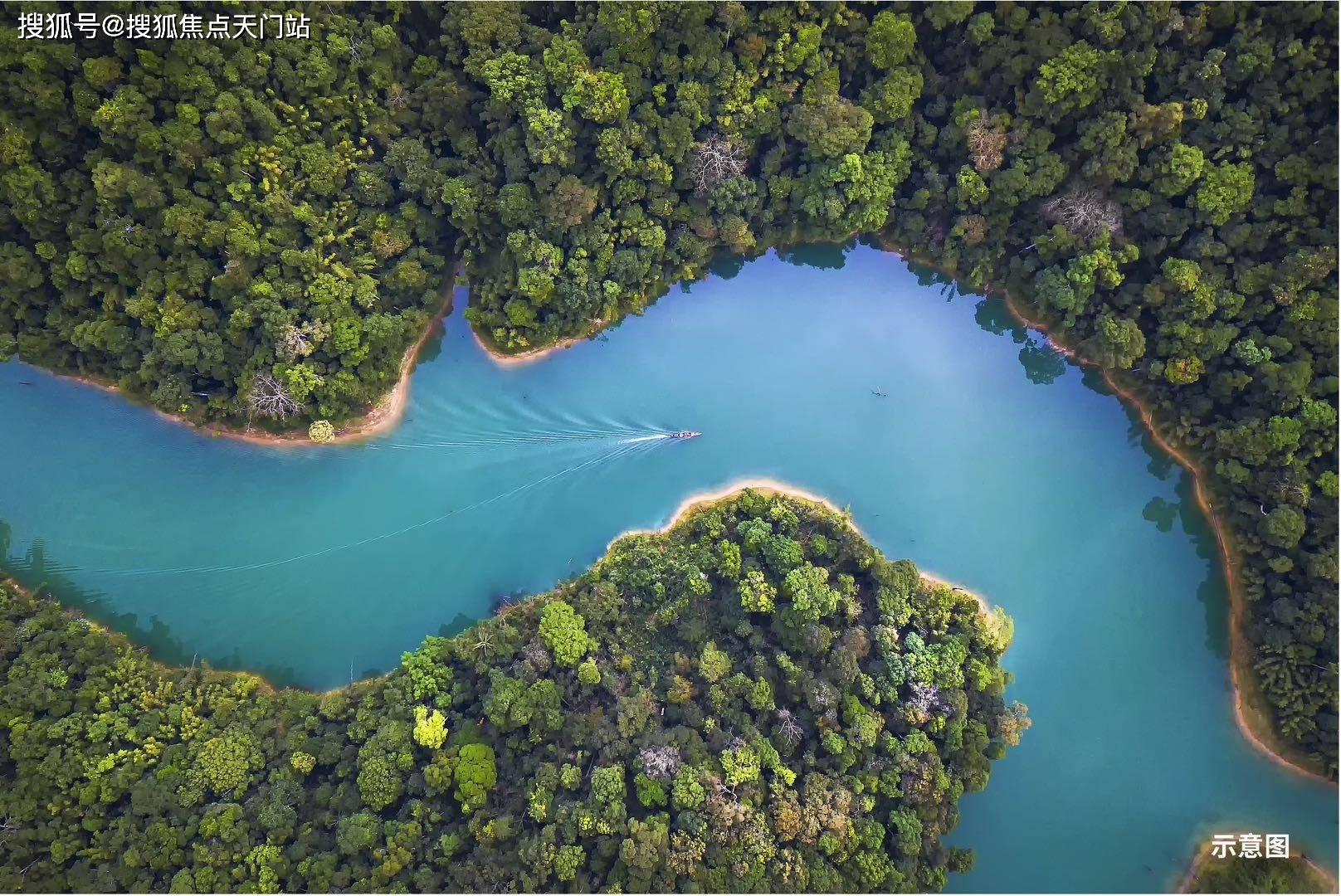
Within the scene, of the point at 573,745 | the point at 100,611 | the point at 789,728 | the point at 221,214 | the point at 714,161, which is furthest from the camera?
the point at 100,611

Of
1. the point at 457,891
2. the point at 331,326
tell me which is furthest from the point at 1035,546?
the point at 331,326

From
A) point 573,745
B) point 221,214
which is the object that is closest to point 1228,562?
point 573,745

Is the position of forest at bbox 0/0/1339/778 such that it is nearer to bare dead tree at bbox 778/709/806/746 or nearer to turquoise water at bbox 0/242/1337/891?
turquoise water at bbox 0/242/1337/891

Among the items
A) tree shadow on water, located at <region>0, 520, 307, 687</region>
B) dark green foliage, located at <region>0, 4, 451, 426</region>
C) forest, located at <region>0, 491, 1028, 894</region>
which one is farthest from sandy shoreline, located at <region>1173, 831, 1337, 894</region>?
dark green foliage, located at <region>0, 4, 451, 426</region>

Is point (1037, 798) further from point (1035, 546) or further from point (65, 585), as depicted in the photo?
point (65, 585)

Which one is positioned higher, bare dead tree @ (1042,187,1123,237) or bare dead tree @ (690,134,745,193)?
bare dead tree @ (690,134,745,193)

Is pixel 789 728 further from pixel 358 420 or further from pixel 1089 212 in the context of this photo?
pixel 1089 212

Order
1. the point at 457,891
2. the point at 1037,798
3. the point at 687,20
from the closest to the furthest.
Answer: the point at 457,891 < the point at 687,20 < the point at 1037,798
